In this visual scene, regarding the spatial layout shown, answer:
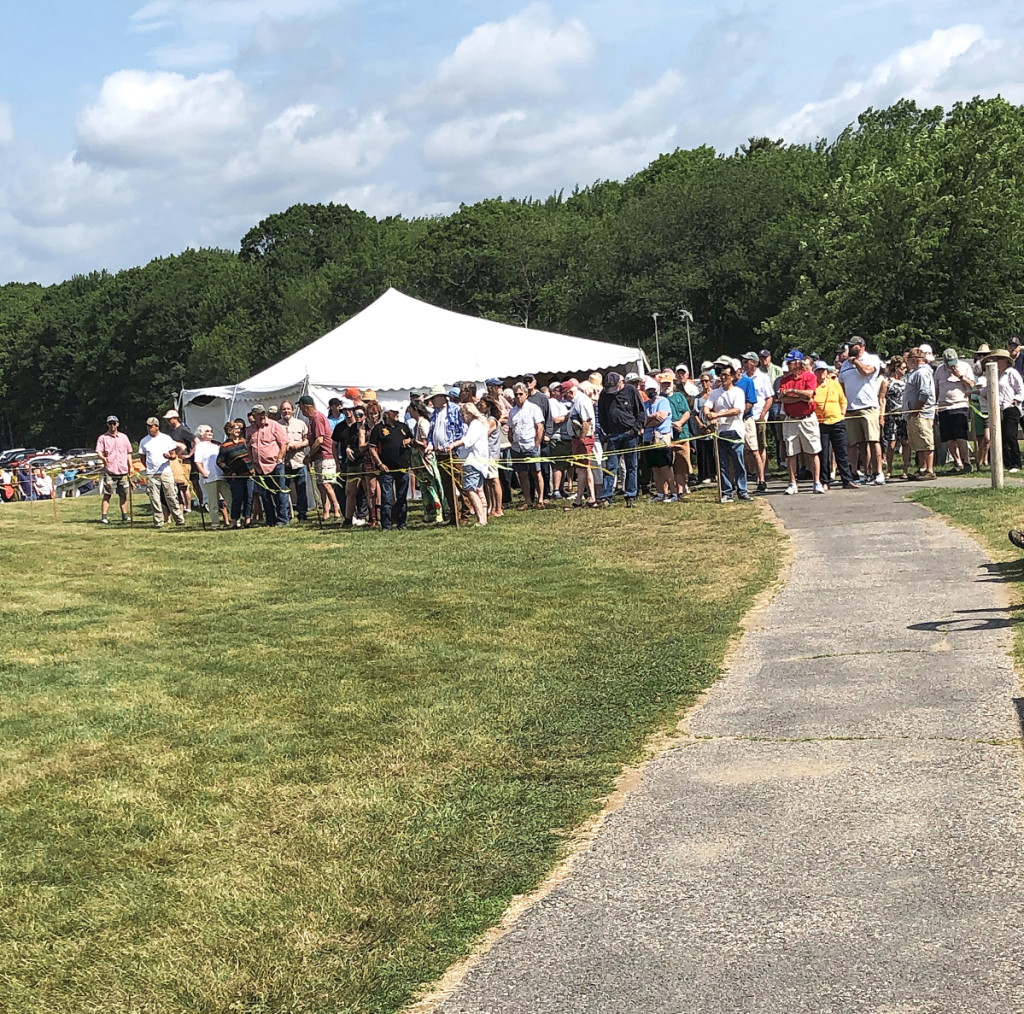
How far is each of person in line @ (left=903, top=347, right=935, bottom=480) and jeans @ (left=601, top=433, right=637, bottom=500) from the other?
3762 millimetres

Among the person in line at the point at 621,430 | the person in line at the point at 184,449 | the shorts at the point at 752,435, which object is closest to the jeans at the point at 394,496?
the person in line at the point at 621,430

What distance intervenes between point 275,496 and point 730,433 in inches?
278

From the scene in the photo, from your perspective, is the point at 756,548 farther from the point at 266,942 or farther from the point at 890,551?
the point at 266,942

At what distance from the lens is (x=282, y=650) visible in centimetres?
983

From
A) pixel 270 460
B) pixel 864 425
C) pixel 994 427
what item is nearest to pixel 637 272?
pixel 270 460

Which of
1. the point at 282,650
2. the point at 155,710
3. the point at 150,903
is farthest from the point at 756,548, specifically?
the point at 150,903

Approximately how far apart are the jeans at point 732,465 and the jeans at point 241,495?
23.7ft

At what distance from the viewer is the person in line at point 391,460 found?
1783 centimetres

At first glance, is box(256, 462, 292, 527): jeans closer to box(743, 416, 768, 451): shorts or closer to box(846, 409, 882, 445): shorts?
box(743, 416, 768, 451): shorts

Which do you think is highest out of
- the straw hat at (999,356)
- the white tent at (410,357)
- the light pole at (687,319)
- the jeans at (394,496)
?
the light pole at (687,319)

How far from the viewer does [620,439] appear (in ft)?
59.9

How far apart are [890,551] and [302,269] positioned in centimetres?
9045

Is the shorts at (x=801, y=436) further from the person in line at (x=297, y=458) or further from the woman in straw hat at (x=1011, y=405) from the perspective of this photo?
the person in line at (x=297, y=458)

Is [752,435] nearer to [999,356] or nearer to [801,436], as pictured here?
[801,436]
